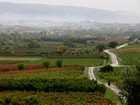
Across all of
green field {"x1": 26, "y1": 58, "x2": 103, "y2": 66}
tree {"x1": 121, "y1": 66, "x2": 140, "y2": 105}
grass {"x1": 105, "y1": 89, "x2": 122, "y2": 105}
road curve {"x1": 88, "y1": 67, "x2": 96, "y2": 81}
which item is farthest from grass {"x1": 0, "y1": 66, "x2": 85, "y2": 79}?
tree {"x1": 121, "y1": 66, "x2": 140, "y2": 105}

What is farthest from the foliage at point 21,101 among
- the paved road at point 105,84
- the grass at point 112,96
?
the paved road at point 105,84

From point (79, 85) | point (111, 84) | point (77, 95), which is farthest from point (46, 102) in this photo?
point (111, 84)

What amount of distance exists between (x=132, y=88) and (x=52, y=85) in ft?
76.7

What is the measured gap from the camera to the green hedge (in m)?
47.8

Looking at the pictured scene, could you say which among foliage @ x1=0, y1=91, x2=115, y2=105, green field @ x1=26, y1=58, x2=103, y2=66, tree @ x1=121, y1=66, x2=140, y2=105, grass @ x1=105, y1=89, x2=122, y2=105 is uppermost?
tree @ x1=121, y1=66, x2=140, y2=105

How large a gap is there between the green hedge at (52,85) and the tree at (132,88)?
20807 millimetres

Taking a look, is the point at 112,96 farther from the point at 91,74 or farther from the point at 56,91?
the point at 91,74

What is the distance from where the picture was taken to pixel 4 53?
331ft

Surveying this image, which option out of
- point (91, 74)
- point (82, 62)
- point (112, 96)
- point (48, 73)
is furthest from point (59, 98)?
point (82, 62)

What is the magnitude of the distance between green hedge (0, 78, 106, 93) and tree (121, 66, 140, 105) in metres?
20.8

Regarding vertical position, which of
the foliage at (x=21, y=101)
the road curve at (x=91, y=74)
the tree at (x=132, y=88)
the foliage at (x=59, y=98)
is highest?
the tree at (x=132, y=88)

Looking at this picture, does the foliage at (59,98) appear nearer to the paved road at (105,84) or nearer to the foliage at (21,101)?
the foliage at (21,101)

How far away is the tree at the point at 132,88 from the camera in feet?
85.7

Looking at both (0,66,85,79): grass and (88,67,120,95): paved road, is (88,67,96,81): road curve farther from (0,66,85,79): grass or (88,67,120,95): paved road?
(0,66,85,79): grass
